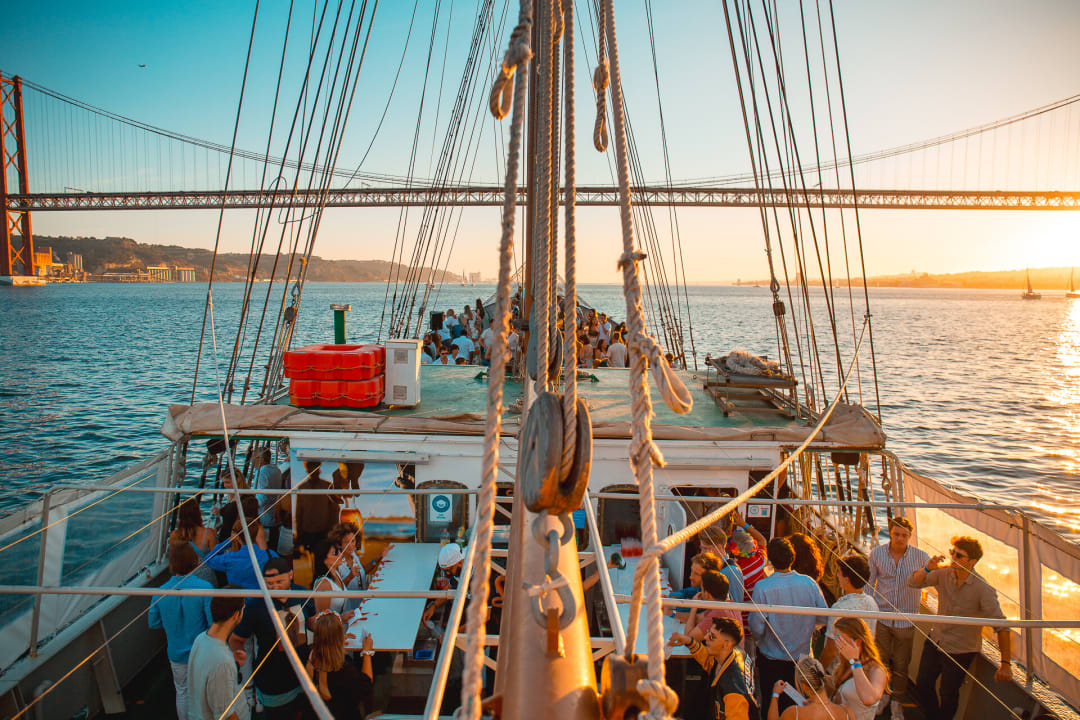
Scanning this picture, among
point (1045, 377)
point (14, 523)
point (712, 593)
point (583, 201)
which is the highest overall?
point (583, 201)

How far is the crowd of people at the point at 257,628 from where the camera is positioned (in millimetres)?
3117

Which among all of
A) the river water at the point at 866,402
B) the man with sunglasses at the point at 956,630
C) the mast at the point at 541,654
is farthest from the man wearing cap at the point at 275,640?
the river water at the point at 866,402

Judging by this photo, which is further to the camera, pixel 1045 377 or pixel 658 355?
pixel 1045 377

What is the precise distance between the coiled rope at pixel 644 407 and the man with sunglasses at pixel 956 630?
3230mm

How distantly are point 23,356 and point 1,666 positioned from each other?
39.0m

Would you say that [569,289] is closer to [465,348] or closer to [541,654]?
[541,654]

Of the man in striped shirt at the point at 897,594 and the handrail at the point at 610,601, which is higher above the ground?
the handrail at the point at 610,601

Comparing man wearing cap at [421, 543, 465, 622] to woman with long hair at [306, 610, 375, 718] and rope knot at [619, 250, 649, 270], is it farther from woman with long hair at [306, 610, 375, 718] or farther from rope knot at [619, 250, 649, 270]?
rope knot at [619, 250, 649, 270]

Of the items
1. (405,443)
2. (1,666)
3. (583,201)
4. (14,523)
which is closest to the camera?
(1,666)

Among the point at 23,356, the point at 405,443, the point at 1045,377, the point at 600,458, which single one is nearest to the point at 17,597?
the point at 405,443

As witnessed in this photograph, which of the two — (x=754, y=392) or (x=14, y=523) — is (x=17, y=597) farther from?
(x=754, y=392)

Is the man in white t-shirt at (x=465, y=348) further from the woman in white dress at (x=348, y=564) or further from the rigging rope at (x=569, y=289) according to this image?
the rigging rope at (x=569, y=289)

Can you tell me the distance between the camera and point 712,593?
364 centimetres

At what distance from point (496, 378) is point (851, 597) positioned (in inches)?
123
